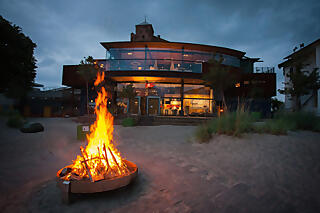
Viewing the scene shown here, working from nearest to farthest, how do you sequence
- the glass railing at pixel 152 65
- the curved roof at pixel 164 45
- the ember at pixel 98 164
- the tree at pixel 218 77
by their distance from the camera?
the ember at pixel 98 164 → the tree at pixel 218 77 → the glass railing at pixel 152 65 → the curved roof at pixel 164 45

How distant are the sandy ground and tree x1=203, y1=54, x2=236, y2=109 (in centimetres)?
1123

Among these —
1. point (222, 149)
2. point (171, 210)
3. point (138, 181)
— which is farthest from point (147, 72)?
point (171, 210)

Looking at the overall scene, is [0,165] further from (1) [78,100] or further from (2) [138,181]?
(1) [78,100]

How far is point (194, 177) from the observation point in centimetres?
376

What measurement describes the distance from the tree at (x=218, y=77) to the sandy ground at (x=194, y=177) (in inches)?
442

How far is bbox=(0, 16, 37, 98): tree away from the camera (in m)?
3.71

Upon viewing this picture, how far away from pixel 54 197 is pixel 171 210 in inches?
93.9

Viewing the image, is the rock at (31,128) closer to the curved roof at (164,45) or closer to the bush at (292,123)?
the bush at (292,123)

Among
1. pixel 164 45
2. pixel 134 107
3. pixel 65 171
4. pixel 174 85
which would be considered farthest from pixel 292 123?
pixel 134 107

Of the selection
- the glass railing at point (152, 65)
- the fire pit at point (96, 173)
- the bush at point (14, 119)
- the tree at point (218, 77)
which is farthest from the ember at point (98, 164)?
the tree at point (218, 77)

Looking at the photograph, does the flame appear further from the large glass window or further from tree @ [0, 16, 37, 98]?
the large glass window

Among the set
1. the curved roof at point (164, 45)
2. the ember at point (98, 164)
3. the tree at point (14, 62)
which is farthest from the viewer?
the curved roof at point (164, 45)

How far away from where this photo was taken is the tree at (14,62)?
→ 3.71 m

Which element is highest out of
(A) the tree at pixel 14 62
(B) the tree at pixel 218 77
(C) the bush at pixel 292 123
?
(B) the tree at pixel 218 77
